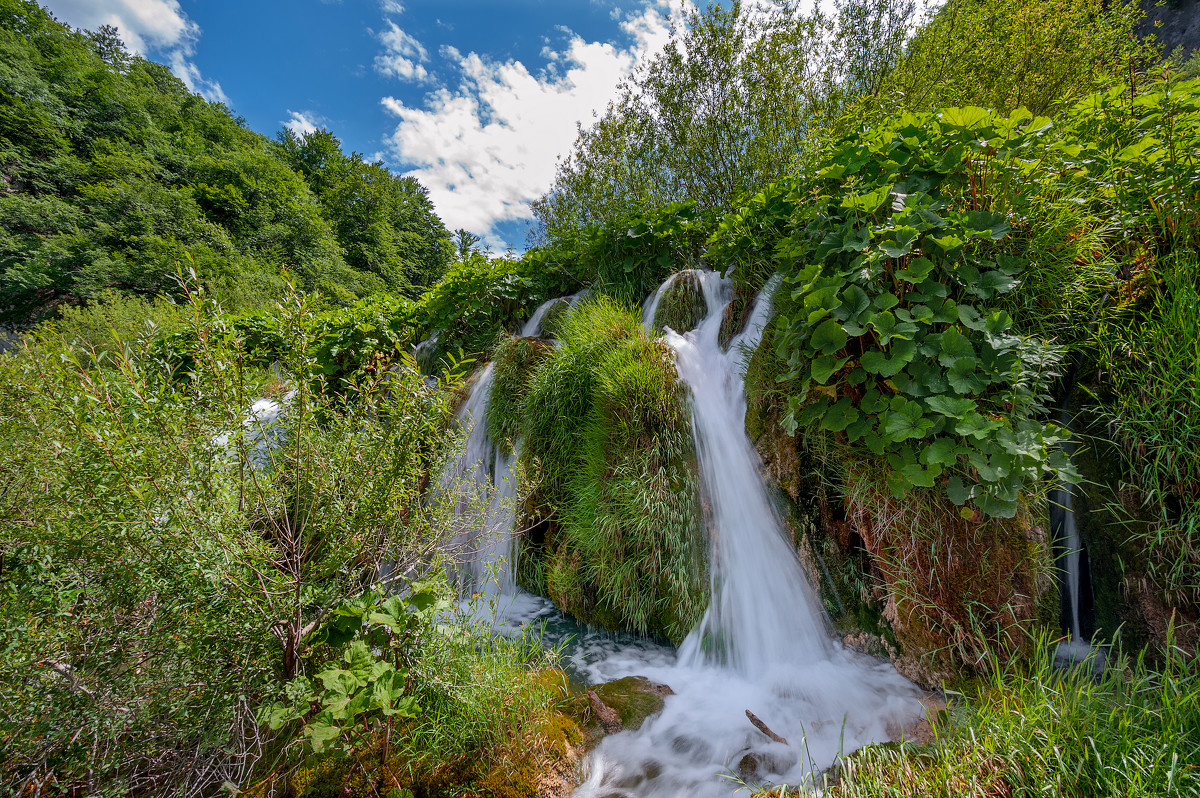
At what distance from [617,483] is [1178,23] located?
36529 millimetres

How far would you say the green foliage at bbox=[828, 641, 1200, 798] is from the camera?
4.26ft

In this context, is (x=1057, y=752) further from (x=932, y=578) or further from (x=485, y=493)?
(x=485, y=493)

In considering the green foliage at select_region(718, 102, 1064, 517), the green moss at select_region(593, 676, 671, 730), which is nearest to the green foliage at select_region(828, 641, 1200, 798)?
the green foliage at select_region(718, 102, 1064, 517)

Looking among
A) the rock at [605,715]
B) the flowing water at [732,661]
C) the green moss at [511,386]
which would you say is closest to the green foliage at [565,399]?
the green moss at [511,386]

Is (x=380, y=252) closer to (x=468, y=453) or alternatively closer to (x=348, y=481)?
(x=468, y=453)

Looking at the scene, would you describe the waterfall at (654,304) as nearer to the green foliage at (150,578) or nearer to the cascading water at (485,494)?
the cascading water at (485,494)

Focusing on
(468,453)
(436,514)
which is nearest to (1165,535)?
(436,514)

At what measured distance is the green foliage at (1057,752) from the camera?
1300 mm

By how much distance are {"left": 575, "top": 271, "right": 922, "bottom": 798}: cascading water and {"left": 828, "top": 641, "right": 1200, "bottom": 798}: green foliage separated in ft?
1.11

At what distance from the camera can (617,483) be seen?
3461 millimetres

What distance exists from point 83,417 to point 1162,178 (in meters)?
4.65

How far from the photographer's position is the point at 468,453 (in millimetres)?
4906

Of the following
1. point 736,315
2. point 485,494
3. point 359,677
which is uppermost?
point 736,315

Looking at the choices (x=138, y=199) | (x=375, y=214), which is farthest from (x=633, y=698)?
(x=375, y=214)
